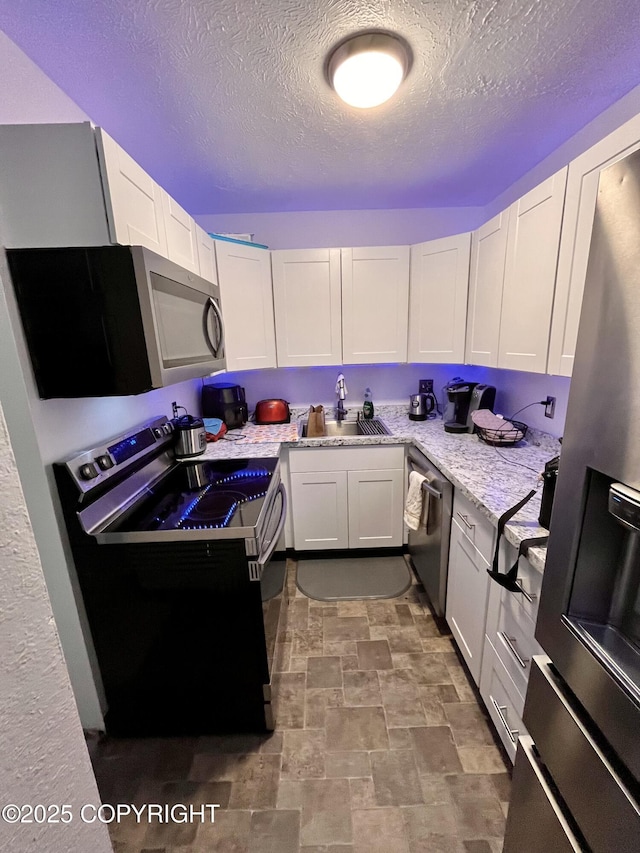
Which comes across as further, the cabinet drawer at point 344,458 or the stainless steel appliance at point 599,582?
the cabinet drawer at point 344,458

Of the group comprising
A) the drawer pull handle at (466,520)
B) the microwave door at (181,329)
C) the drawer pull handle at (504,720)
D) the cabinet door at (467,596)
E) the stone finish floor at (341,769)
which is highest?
the microwave door at (181,329)

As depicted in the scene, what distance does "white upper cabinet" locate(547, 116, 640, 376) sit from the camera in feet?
3.60

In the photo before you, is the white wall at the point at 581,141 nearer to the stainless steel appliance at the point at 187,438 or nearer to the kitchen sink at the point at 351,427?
the kitchen sink at the point at 351,427

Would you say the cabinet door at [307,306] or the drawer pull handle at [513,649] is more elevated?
the cabinet door at [307,306]

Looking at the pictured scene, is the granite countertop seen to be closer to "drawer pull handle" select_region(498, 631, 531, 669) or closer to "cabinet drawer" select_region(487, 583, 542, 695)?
"cabinet drawer" select_region(487, 583, 542, 695)

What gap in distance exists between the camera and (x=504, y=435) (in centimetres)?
187

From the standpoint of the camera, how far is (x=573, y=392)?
0.57m

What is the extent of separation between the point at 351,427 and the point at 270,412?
0.67 meters

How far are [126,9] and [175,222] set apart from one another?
2.18ft

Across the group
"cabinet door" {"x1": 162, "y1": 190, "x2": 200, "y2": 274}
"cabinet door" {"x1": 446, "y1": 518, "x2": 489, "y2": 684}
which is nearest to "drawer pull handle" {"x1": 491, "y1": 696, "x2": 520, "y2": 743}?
"cabinet door" {"x1": 446, "y1": 518, "x2": 489, "y2": 684}

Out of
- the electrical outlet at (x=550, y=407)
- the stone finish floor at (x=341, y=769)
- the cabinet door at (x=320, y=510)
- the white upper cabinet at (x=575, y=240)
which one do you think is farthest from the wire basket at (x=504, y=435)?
the stone finish floor at (x=341, y=769)

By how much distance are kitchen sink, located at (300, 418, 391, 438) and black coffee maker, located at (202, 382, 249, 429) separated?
51 centimetres

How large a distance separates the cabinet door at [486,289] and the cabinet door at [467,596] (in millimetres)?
1084

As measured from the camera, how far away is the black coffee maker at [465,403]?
222 cm
